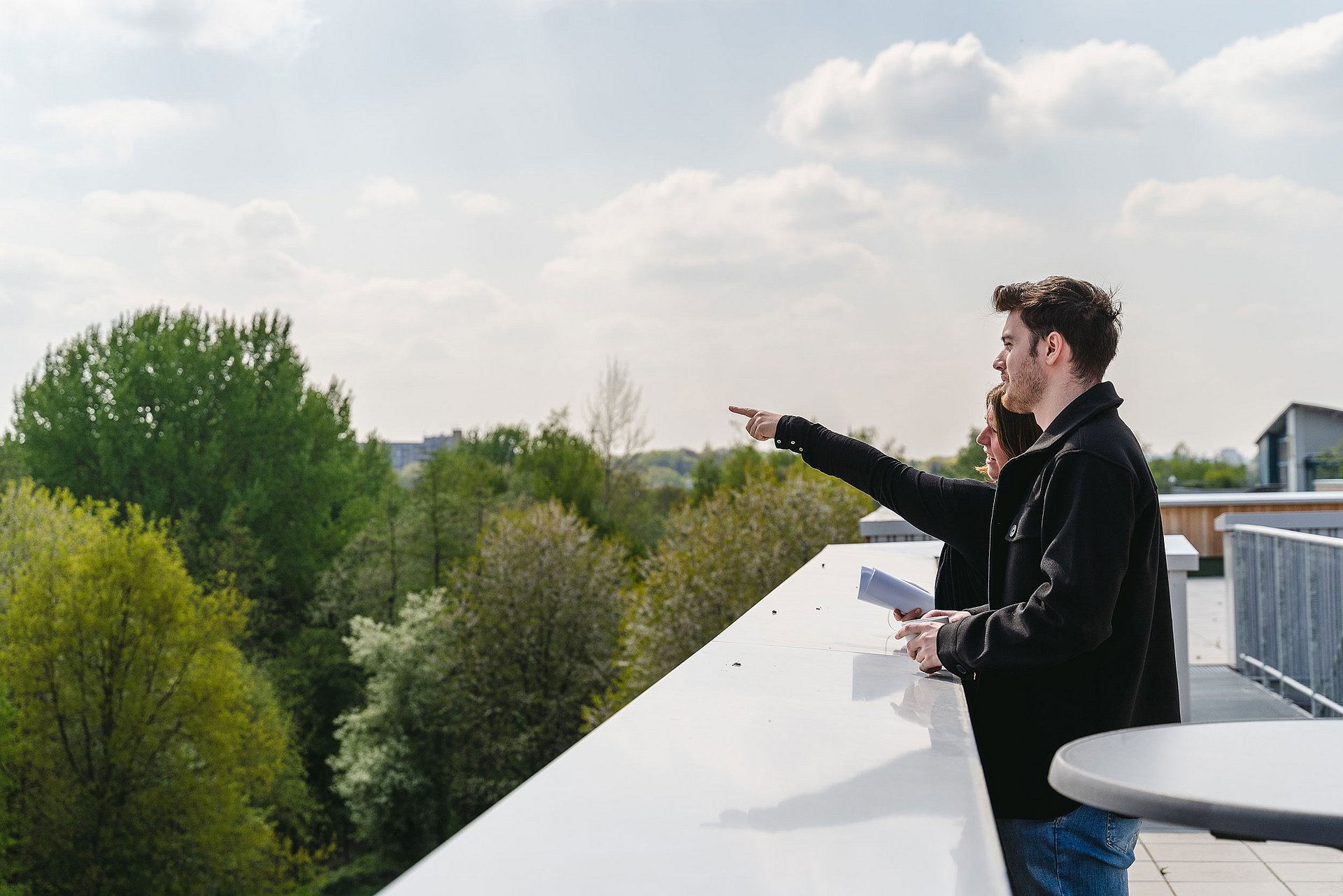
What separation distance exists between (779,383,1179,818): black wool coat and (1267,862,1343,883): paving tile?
272 centimetres

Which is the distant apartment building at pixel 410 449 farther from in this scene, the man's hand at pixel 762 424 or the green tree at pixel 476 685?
the man's hand at pixel 762 424

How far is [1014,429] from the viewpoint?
252 centimetres

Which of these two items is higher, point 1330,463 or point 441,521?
point 1330,463

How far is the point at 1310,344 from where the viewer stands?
177 ft

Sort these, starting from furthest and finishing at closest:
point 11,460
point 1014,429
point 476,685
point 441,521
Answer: point 441,521, point 11,460, point 476,685, point 1014,429

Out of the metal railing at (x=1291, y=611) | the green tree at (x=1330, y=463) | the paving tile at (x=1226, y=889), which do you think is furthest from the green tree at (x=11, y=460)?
the green tree at (x=1330, y=463)

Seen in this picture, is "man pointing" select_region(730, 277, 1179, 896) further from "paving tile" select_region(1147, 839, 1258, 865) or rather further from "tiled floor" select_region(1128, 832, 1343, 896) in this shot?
"paving tile" select_region(1147, 839, 1258, 865)

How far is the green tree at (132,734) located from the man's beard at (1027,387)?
2529 centimetres

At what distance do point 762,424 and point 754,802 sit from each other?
4.64ft

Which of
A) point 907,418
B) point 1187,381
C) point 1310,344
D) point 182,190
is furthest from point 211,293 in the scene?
point 1310,344

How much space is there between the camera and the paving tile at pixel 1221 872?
3908 mm

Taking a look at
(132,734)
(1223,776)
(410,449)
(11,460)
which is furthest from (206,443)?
(1223,776)

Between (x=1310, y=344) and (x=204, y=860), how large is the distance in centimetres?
5438

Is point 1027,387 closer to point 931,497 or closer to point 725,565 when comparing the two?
point 931,497
